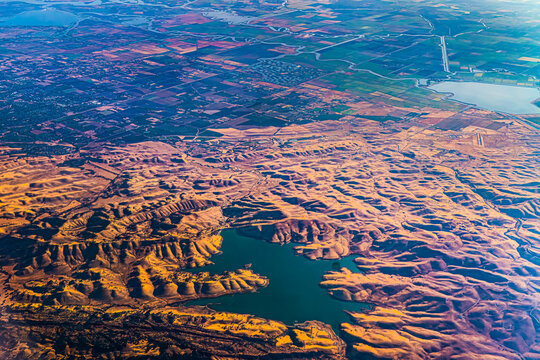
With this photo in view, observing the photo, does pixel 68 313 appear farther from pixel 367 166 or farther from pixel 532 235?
pixel 532 235

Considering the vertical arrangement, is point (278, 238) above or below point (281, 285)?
above

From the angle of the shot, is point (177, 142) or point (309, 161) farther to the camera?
point (177, 142)

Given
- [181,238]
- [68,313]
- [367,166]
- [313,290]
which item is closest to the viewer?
[68,313]

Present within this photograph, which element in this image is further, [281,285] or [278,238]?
[278,238]

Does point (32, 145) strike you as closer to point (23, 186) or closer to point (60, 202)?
point (23, 186)

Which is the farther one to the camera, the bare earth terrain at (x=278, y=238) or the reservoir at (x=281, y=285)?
the reservoir at (x=281, y=285)

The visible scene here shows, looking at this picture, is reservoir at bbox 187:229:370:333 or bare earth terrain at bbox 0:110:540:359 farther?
reservoir at bbox 187:229:370:333

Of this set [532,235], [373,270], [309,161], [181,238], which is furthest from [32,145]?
[532,235]

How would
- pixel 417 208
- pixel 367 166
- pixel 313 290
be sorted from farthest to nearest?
1. pixel 367 166
2. pixel 417 208
3. pixel 313 290
